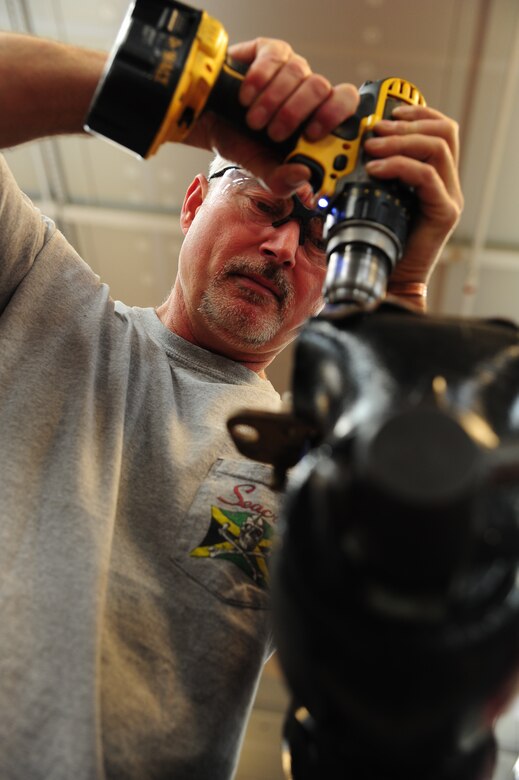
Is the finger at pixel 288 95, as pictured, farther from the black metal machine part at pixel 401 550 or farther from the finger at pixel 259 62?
the black metal machine part at pixel 401 550

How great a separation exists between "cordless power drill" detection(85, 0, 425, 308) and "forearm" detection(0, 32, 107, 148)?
0.25 feet

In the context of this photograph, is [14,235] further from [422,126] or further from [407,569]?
[407,569]

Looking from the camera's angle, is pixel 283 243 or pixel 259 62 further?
pixel 283 243

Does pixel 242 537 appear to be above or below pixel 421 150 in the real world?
below

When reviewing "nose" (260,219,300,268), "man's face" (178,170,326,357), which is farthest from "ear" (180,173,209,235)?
"nose" (260,219,300,268)

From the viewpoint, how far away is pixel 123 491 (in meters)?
0.79

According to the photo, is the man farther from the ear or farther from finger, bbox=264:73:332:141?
the ear

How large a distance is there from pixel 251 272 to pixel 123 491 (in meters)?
0.46

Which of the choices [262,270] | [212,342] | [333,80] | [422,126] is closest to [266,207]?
[262,270]

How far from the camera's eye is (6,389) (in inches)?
31.3

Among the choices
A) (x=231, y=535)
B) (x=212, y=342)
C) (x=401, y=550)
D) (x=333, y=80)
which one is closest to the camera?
(x=401, y=550)

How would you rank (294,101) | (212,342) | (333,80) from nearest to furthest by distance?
(294,101) → (212,342) → (333,80)

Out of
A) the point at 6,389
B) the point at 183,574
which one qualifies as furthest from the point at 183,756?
the point at 6,389

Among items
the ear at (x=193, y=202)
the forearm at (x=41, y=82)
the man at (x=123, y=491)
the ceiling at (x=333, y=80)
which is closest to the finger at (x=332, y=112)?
the man at (x=123, y=491)
